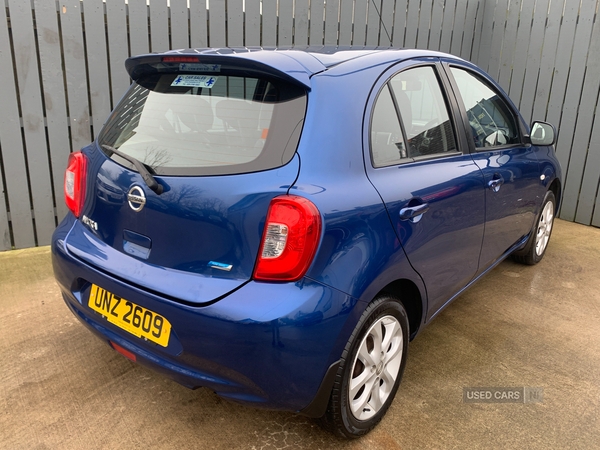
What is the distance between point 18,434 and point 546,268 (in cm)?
401

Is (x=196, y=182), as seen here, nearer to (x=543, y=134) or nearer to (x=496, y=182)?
(x=496, y=182)

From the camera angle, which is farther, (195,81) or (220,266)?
(195,81)

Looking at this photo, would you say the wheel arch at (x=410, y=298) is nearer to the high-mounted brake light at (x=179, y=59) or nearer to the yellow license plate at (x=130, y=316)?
the yellow license plate at (x=130, y=316)

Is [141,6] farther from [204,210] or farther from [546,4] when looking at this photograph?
[546,4]

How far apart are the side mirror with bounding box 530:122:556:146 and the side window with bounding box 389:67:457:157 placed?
49.9 inches

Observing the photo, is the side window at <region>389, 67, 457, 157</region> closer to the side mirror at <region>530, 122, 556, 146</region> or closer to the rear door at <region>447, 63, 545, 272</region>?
the rear door at <region>447, 63, 545, 272</region>

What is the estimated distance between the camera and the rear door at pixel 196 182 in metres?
1.60

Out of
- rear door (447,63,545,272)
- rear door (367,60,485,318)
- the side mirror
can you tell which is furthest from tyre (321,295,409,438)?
the side mirror

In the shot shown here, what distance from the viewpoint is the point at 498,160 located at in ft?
9.23

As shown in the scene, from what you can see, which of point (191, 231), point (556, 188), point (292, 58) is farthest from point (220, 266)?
point (556, 188)

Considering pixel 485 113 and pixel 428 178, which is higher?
pixel 485 113

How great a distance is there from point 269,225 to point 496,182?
5.58 ft

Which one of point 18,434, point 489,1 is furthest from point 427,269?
point 489,1

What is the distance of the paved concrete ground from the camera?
2020mm
